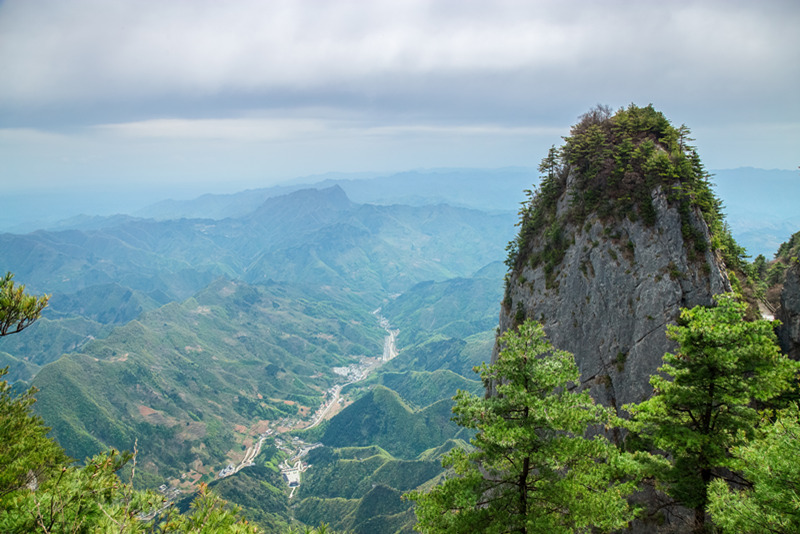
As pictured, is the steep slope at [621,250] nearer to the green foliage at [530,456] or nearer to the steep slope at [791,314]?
the steep slope at [791,314]

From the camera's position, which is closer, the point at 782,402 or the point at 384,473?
the point at 782,402

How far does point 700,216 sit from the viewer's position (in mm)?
35500

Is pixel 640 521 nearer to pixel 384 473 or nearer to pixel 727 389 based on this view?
pixel 727 389

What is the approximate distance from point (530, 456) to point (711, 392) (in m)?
9.71

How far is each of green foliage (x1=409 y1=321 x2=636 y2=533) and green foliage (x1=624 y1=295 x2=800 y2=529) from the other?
487 cm

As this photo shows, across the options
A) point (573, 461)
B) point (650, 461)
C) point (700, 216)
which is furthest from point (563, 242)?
point (573, 461)

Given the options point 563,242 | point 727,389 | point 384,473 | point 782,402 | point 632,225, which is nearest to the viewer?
point 727,389

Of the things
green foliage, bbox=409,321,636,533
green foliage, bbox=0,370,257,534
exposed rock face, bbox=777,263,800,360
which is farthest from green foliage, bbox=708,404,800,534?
green foliage, bbox=0,370,257,534

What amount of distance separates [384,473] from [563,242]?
16560 centimetres

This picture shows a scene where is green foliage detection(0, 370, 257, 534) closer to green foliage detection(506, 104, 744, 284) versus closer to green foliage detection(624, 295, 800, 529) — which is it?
green foliage detection(624, 295, 800, 529)

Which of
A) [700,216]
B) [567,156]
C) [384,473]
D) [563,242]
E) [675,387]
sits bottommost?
[384,473]

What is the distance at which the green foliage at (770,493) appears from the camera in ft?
43.9

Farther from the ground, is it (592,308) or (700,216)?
(700,216)

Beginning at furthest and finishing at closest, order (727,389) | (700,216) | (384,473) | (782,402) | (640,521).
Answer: (384,473), (700,216), (640,521), (782,402), (727,389)
